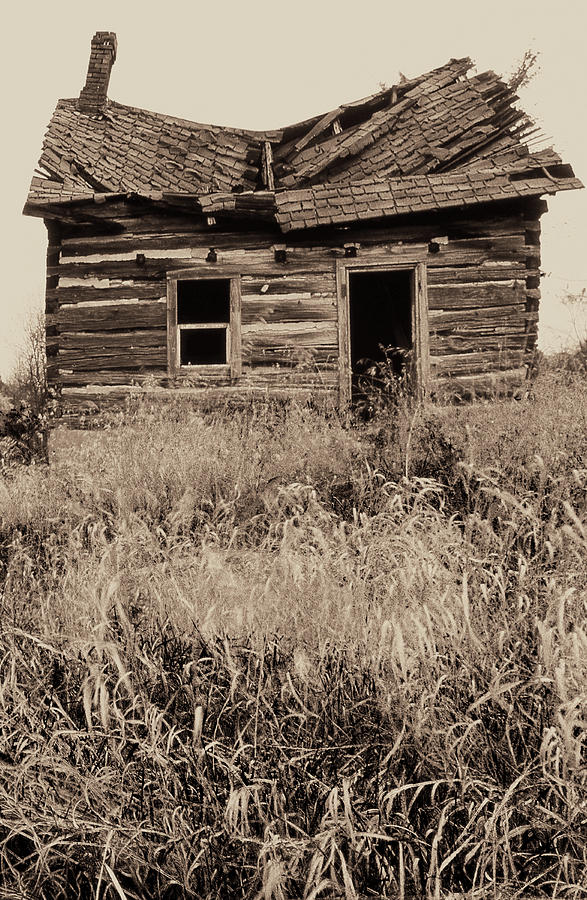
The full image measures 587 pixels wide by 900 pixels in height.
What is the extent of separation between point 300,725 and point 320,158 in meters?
11.2

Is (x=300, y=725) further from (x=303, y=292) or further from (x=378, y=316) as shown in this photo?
(x=378, y=316)

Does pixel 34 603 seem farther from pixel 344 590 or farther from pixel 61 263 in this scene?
pixel 61 263

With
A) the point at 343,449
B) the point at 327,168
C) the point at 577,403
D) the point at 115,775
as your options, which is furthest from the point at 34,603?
the point at 327,168

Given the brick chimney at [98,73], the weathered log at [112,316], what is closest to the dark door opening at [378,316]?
the weathered log at [112,316]

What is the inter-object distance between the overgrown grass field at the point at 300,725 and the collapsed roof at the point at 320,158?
785 cm

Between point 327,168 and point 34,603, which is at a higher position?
point 327,168

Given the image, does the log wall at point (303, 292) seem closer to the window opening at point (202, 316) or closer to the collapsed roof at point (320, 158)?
the collapsed roof at point (320, 158)

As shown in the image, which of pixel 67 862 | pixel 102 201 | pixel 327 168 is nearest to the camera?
pixel 67 862

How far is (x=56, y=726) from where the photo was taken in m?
2.18

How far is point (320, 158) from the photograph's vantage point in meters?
11.8

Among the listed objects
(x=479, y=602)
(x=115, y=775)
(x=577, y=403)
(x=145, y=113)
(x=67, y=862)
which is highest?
(x=145, y=113)

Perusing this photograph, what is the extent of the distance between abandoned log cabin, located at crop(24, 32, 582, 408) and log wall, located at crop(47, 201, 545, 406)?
21 millimetres

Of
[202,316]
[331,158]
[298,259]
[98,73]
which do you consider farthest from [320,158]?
Answer: [202,316]

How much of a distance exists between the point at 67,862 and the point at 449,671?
46.4 inches
